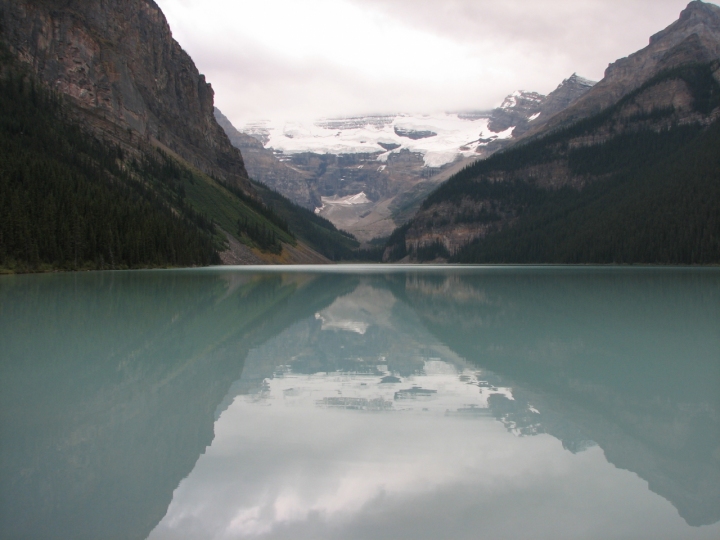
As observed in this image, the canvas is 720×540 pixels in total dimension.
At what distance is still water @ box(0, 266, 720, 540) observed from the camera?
729cm

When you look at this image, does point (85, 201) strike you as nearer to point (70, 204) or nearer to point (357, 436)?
point (70, 204)

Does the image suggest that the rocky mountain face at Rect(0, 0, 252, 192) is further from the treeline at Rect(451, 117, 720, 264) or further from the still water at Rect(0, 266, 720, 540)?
the still water at Rect(0, 266, 720, 540)

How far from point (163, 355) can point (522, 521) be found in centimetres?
1355

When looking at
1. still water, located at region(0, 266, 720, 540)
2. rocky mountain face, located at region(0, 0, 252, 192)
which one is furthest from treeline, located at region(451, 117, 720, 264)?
rocky mountain face, located at region(0, 0, 252, 192)

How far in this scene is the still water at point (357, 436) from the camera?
7.29m

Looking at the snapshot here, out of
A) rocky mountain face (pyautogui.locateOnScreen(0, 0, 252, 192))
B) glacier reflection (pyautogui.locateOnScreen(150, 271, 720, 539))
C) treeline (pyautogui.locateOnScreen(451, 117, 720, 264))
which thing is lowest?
glacier reflection (pyautogui.locateOnScreen(150, 271, 720, 539))

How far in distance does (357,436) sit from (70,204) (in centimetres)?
8828

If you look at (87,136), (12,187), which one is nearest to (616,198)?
(87,136)

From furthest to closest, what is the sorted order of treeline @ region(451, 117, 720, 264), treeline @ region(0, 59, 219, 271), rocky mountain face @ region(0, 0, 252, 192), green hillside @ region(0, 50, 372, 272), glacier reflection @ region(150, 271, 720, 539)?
rocky mountain face @ region(0, 0, 252, 192) < treeline @ region(451, 117, 720, 264) < green hillside @ region(0, 50, 372, 272) < treeline @ region(0, 59, 219, 271) < glacier reflection @ region(150, 271, 720, 539)

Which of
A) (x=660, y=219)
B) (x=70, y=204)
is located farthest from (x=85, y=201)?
(x=660, y=219)

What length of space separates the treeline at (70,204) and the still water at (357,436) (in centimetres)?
6073

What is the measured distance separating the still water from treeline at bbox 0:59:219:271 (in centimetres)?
→ 6073

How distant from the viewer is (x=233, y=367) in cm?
1677

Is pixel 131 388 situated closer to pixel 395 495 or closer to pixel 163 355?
pixel 163 355
